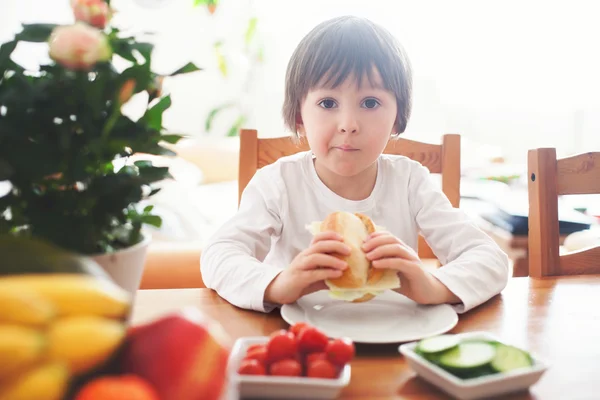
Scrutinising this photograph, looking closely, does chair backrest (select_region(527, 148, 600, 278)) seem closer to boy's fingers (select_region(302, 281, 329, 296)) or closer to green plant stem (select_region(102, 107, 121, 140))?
boy's fingers (select_region(302, 281, 329, 296))

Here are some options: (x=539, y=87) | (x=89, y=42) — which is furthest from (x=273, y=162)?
(x=539, y=87)

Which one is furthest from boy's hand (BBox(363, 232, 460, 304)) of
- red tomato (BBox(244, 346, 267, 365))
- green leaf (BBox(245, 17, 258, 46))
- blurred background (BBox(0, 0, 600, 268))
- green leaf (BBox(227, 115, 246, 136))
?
green leaf (BBox(245, 17, 258, 46))

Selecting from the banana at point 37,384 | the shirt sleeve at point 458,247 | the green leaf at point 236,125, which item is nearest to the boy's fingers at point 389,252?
the shirt sleeve at point 458,247

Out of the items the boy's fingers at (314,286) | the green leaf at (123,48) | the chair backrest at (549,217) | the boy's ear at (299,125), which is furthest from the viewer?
the boy's ear at (299,125)

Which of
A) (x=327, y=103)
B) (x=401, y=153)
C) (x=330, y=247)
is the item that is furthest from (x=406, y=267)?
(x=401, y=153)

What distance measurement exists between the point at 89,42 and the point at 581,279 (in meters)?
1.02

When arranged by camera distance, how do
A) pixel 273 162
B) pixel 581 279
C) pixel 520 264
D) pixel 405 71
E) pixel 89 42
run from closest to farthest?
1. pixel 89 42
2. pixel 581 279
3. pixel 405 71
4. pixel 273 162
5. pixel 520 264

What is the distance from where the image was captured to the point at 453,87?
12.9ft

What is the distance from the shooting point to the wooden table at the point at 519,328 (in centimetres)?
57

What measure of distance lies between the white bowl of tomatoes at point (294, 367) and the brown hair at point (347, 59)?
2.18 ft

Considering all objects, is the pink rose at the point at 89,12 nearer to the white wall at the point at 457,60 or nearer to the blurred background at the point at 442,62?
the blurred background at the point at 442,62

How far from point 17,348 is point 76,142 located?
0.94 ft

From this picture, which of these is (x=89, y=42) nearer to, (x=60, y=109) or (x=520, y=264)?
(x=60, y=109)

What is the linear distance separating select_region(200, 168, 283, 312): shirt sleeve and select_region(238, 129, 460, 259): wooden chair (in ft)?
0.26
